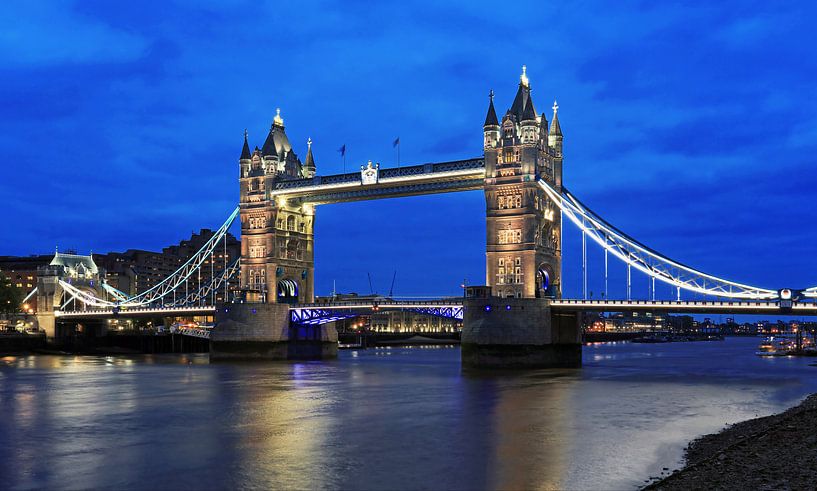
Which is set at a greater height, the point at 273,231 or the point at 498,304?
the point at 273,231

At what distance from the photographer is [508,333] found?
197 feet

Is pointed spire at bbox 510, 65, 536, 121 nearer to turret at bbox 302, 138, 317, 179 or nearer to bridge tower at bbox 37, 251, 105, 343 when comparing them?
turret at bbox 302, 138, 317, 179

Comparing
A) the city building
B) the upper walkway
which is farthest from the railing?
the city building

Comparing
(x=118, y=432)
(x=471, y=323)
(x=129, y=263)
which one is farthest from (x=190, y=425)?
(x=129, y=263)

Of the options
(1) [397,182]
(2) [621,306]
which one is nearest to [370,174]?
(1) [397,182]

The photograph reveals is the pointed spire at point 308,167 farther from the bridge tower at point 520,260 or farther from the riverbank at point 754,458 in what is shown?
the riverbank at point 754,458

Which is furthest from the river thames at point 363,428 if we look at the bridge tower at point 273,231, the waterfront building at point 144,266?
the waterfront building at point 144,266

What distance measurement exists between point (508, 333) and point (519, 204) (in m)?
10.4

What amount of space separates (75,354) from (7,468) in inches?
3145

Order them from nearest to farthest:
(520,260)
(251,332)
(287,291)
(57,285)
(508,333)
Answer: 1. (508,333)
2. (520,260)
3. (251,332)
4. (287,291)
5. (57,285)

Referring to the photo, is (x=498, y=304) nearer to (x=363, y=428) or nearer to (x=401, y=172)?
(x=401, y=172)

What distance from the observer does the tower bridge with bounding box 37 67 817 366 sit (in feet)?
197

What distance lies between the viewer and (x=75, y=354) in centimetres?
9788

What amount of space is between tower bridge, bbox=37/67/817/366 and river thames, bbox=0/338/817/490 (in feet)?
18.2
